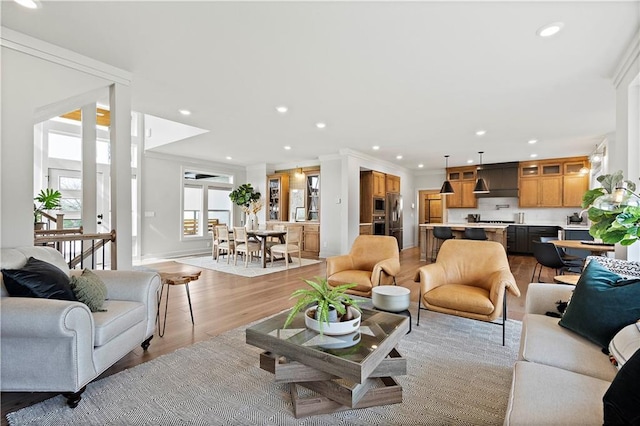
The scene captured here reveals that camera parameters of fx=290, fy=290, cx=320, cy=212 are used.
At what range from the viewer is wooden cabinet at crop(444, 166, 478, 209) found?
8.73 meters

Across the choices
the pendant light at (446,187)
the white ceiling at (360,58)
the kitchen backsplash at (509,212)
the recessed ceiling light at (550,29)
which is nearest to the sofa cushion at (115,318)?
the white ceiling at (360,58)

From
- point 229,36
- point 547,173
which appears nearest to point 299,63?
point 229,36

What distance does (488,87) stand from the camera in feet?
11.0

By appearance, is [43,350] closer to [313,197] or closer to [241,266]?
[241,266]

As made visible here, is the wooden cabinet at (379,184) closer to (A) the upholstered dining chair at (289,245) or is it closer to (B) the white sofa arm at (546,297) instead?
(A) the upholstered dining chair at (289,245)

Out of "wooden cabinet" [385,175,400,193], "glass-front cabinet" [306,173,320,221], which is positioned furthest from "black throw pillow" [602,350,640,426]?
"wooden cabinet" [385,175,400,193]

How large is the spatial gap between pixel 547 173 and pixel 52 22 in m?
9.85

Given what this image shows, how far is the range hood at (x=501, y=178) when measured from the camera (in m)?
8.11

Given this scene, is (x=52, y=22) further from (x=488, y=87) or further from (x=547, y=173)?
(x=547, y=173)

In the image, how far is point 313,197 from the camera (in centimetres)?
819

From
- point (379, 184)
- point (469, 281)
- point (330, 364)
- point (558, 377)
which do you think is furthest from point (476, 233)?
point (330, 364)

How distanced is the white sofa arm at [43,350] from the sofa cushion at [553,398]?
2.16 metres

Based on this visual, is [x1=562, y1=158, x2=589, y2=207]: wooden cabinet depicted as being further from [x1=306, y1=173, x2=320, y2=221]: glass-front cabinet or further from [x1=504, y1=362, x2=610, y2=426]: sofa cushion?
[x1=504, y1=362, x2=610, y2=426]: sofa cushion

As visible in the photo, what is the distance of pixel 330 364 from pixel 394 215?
739cm
